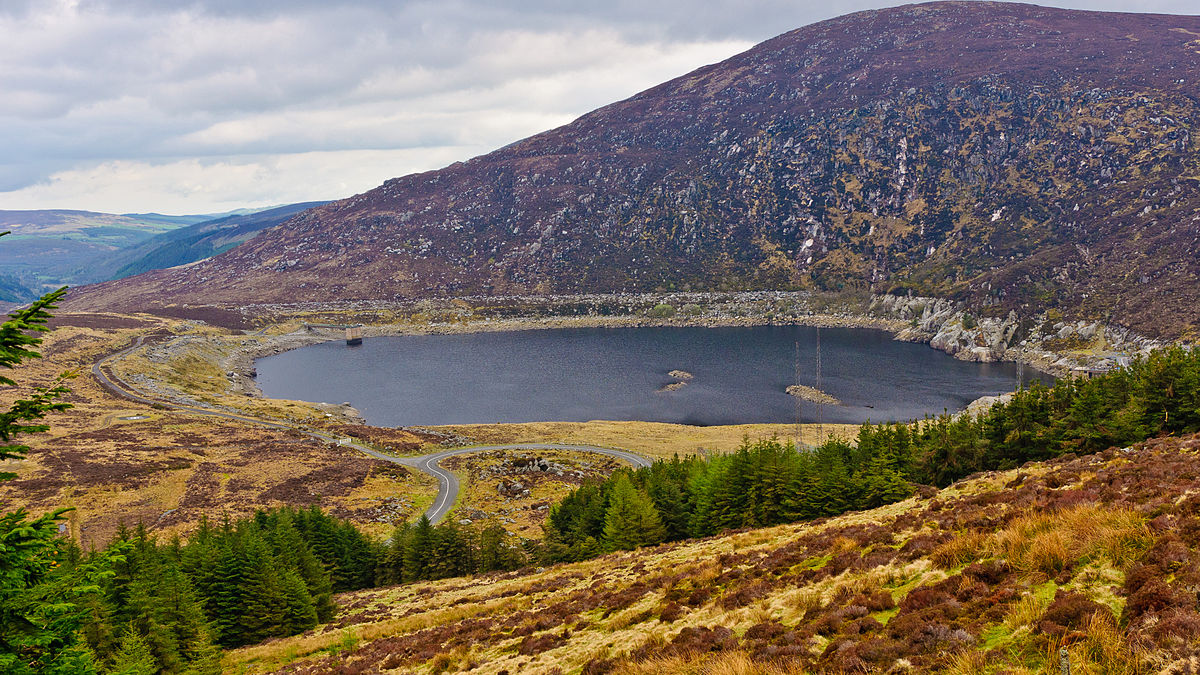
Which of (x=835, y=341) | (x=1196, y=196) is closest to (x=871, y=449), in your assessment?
(x=835, y=341)

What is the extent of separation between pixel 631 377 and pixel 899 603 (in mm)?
121471

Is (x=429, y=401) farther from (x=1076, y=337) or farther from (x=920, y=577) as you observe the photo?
(x=1076, y=337)

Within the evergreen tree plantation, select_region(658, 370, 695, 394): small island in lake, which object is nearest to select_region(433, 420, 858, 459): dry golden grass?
select_region(658, 370, 695, 394): small island in lake

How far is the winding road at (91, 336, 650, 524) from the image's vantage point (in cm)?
6756

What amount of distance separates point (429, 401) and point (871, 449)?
94.7 meters

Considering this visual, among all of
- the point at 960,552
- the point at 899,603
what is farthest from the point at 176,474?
the point at 960,552

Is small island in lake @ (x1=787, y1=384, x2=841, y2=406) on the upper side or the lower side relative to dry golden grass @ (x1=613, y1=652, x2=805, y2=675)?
lower

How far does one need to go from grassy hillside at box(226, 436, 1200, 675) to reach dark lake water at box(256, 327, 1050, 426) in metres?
78.0

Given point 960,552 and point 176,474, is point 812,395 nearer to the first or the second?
point 176,474

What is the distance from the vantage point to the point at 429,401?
12181 centimetres

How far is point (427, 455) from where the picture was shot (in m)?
82.6

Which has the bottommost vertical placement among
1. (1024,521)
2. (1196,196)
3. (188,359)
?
(188,359)

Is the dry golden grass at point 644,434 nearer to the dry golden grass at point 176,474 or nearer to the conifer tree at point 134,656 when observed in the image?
the dry golden grass at point 176,474

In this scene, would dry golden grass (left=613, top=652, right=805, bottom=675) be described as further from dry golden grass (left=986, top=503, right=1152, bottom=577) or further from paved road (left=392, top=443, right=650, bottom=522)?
paved road (left=392, top=443, right=650, bottom=522)
